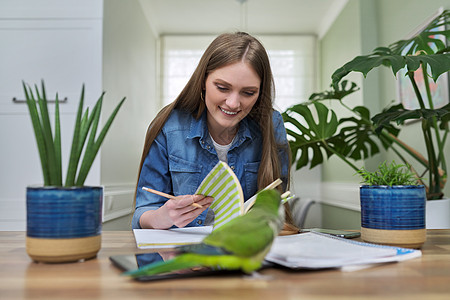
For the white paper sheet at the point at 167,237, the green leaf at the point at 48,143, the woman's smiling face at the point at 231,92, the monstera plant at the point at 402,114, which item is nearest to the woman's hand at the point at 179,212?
the white paper sheet at the point at 167,237

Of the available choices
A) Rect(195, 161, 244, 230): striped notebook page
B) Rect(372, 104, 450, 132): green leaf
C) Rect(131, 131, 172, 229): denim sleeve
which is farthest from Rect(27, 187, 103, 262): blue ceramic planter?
Rect(372, 104, 450, 132): green leaf

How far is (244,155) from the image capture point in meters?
1.54

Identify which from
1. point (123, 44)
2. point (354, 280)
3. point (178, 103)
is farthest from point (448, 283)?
point (123, 44)

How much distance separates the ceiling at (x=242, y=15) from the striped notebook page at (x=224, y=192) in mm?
3462

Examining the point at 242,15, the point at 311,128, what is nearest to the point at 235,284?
the point at 311,128

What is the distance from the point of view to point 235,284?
55 centimetres

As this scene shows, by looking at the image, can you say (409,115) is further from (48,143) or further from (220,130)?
(48,143)

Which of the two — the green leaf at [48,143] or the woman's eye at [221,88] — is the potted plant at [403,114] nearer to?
the woman's eye at [221,88]

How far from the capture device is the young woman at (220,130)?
139 centimetres

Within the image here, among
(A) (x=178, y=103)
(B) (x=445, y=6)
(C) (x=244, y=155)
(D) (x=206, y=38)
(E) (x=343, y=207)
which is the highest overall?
(D) (x=206, y=38)

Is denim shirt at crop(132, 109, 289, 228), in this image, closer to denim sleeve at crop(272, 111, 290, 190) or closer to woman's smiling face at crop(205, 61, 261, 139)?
denim sleeve at crop(272, 111, 290, 190)

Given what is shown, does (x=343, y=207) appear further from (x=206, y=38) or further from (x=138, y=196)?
(x=138, y=196)

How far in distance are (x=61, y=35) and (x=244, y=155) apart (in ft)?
5.46

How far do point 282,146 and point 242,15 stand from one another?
144 inches
